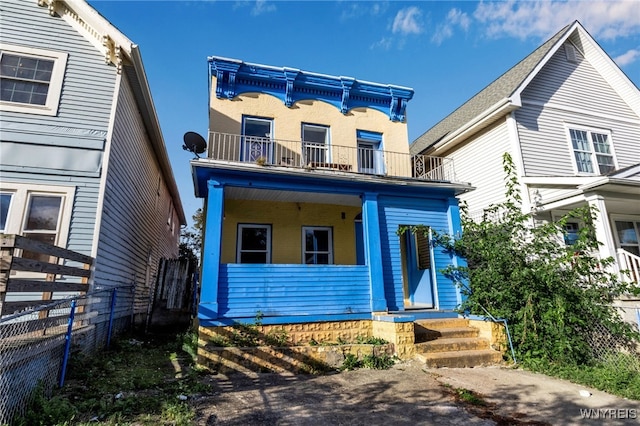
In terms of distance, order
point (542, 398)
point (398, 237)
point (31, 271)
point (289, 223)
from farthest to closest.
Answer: point (289, 223) → point (398, 237) → point (542, 398) → point (31, 271)

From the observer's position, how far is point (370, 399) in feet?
15.4

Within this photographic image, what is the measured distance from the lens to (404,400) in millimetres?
4668

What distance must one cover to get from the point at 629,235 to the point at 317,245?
1016 cm

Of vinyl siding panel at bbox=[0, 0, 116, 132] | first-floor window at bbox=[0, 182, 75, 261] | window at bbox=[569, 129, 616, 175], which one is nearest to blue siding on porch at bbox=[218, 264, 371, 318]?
first-floor window at bbox=[0, 182, 75, 261]

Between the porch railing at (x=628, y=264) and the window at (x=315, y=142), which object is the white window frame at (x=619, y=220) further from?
the window at (x=315, y=142)

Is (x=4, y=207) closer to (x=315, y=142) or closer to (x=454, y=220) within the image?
(x=315, y=142)

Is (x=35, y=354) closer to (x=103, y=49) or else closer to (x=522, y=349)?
(x=103, y=49)

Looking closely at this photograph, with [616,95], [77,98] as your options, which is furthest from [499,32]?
[77,98]

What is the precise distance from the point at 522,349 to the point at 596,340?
Answer: 1.71 m

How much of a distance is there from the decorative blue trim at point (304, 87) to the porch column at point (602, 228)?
5.64 meters

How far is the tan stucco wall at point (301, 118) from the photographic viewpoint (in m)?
9.15

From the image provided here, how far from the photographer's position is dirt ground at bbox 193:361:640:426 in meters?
4.02

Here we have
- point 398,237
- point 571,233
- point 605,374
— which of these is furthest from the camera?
point 571,233

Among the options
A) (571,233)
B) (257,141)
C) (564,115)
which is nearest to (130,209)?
(257,141)
